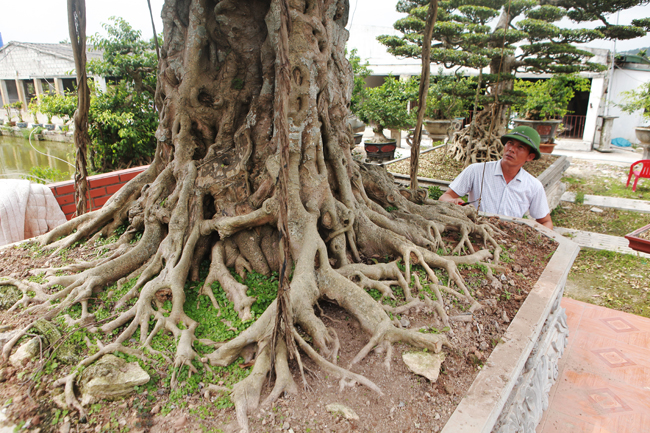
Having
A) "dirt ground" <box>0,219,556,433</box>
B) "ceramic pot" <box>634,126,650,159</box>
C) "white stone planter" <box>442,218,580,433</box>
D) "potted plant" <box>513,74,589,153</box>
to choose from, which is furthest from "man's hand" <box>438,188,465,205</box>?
"ceramic pot" <box>634,126,650,159</box>

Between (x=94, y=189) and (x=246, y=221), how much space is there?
10.7 feet

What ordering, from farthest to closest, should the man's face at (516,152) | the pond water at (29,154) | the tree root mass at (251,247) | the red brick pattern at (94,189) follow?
the pond water at (29,154) → the red brick pattern at (94,189) → the man's face at (516,152) → the tree root mass at (251,247)

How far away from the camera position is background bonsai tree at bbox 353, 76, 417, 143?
32.0 ft

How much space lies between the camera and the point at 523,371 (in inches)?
94.4

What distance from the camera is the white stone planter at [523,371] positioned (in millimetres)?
1783

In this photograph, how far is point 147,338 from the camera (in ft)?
7.19

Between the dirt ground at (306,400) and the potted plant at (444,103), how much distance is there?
8.05 metres

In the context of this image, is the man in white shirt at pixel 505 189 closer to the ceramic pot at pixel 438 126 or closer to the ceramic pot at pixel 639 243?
the ceramic pot at pixel 639 243

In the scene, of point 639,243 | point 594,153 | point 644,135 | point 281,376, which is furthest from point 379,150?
point 594,153

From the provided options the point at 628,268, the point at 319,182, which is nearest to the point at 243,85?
the point at 319,182

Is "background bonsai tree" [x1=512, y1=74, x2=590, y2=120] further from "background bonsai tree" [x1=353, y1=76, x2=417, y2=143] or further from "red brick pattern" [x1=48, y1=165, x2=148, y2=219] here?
"red brick pattern" [x1=48, y1=165, x2=148, y2=219]

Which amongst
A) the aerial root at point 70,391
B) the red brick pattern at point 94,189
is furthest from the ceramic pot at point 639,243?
the red brick pattern at point 94,189

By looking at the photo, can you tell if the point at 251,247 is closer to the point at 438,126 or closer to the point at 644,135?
the point at 438,126

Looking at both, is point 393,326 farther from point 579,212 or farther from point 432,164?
point 432,164
